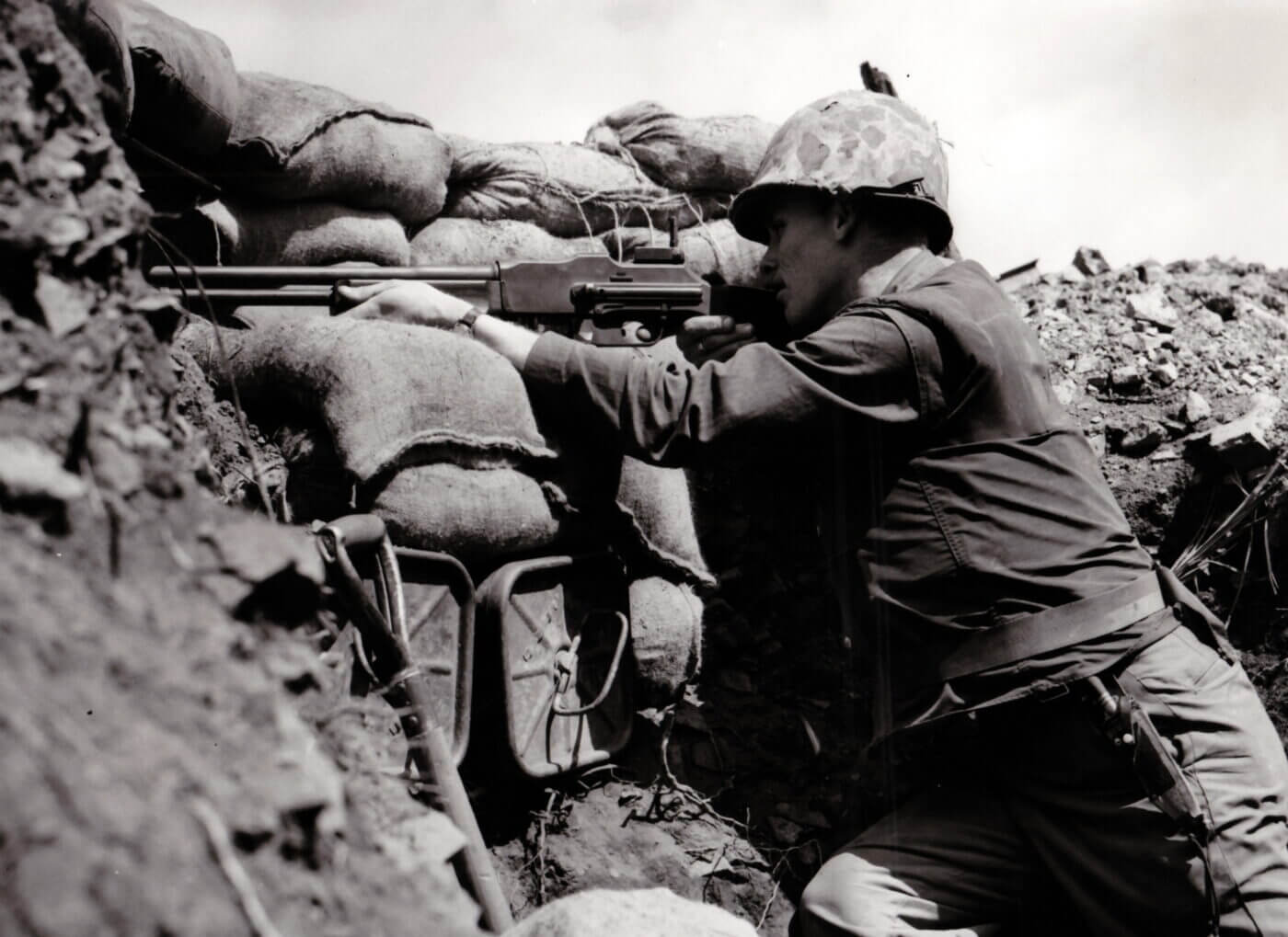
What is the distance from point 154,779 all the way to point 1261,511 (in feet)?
10.4

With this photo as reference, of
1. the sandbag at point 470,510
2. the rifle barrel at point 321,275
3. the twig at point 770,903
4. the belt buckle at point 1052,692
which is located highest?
the rifle barrel at point 321,275

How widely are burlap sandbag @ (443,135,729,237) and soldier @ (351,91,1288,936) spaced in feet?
3.26

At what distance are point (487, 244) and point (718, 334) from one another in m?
0.80

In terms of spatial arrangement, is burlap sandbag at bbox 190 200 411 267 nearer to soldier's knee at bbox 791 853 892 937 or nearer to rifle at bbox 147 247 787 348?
rifle at bbox 147 247 787 348

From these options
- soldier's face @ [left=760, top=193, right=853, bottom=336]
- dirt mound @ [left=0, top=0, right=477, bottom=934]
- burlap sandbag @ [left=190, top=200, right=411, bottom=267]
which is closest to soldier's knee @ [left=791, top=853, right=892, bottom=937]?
soldier's face @ [left=760, top=193, right=853, bottom=336]

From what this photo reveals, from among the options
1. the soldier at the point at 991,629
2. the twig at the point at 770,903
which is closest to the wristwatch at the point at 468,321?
the soldier at the point at 991,629

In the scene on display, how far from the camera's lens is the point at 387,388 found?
7.29 feet

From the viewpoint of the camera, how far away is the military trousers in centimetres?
201

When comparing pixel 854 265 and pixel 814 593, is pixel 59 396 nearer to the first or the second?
pixel 854 265

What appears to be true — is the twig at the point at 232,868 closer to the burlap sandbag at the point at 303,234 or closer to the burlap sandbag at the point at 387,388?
the burlap sandbag at the point at 387,388

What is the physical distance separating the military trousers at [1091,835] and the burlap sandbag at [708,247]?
1.74 meters

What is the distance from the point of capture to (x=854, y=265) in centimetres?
265

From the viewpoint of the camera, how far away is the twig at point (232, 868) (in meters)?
0.67

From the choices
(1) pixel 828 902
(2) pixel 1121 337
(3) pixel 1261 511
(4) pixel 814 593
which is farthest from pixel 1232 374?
(1) pixel 828 902
